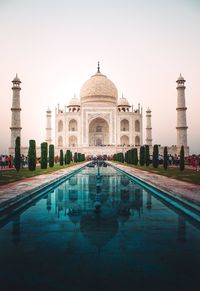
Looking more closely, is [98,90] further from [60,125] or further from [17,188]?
[17,188]

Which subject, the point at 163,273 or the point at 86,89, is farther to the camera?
the point at 86,89

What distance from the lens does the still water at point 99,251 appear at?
2.34m

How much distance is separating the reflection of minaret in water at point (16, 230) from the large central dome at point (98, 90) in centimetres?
4190

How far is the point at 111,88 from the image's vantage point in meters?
47.3

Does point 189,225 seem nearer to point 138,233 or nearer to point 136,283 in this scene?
point 138,233

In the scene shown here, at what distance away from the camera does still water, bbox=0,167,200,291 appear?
2338 millimetres

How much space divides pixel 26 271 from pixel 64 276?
0.32 meters

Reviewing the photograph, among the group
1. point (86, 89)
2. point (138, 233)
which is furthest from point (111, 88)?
point (138, 233)

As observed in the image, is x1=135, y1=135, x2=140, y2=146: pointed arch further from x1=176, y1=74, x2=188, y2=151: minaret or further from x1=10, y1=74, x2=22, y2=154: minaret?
x1=10, y1=74, x2=22, y2=154: minaret

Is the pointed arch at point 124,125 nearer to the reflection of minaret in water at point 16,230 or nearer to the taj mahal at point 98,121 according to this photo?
the taj mahal at point 98,121

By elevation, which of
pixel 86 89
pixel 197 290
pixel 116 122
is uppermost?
pixel 86 89

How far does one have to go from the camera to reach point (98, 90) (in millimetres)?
46250

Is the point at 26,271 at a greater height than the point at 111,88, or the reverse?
the point at 111,88

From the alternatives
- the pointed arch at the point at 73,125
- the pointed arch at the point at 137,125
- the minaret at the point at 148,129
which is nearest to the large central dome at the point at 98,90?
the pointed arch at the point at 73,125
